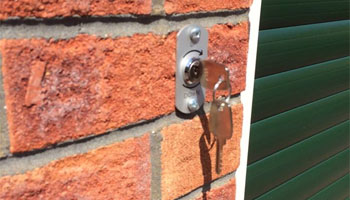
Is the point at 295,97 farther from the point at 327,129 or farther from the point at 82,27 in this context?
the point at 82,27

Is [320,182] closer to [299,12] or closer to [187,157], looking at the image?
[299,12]

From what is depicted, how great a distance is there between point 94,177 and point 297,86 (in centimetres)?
93

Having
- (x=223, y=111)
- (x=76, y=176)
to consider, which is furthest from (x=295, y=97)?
(x=76, y=176)

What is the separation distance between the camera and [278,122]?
130 cm

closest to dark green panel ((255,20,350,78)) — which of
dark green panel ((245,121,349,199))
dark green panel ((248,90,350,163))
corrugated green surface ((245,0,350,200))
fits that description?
corrugated green surface ((245,0,350,200))

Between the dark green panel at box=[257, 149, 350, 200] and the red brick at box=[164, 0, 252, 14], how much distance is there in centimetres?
68

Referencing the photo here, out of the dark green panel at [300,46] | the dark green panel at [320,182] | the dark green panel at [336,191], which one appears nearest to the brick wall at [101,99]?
the dark green panel at [300,46]

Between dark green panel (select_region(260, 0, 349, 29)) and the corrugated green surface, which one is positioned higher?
dark green panel (select_region(260, 0, 349, 29))

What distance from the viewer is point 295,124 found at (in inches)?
54.9

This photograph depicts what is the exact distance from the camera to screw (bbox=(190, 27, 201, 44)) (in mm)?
702

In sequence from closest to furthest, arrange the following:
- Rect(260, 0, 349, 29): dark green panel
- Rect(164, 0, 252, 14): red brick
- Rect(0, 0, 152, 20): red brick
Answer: Rect(0, 0, 152, 20): red brick → Rect(164, 0, 252, 14): red brick → Rect(260, 0, 349, 29): dark green panel

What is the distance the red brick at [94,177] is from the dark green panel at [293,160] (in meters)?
0.59

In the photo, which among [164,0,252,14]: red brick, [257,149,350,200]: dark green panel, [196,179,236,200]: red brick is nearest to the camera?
[164,0,252,14]: red brick

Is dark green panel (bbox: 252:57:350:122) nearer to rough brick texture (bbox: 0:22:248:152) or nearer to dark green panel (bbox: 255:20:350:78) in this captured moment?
dark green panel (bbox: 255:20:350:78)
